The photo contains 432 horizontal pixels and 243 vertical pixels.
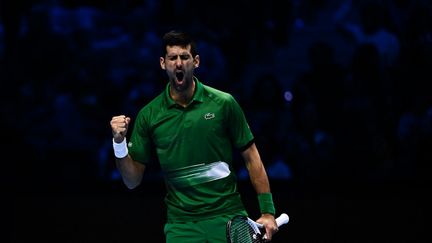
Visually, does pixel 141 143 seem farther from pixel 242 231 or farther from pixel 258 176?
pixel 242 231

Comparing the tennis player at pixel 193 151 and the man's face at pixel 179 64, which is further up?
the man's face at pixel 179 64

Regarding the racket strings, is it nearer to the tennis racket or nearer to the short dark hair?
the tennis racket

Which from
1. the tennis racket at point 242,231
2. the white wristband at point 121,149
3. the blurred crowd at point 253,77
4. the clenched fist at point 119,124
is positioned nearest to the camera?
the tennis racket at point 242,231

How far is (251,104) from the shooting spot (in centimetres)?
646

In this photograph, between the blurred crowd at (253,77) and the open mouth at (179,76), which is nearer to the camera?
the open mouth at (179,76)

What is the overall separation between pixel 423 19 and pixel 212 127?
3653 mm

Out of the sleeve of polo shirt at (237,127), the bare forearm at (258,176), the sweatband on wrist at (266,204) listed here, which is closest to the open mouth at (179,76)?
the sleeve of polo shirt at (237,127)

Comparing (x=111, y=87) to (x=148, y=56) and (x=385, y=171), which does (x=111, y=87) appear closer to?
(x=148, y=56)

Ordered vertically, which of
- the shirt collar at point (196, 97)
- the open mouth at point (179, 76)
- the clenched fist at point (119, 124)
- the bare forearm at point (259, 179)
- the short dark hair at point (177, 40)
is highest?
the short dark hair at point (177, 40)

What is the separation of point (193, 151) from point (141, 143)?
0.28 metres

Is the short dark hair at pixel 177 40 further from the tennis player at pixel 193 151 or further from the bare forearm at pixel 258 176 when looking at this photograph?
the bare forearm at pixel 258 176

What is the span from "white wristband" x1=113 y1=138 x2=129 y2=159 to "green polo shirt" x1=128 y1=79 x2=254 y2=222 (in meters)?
0.13

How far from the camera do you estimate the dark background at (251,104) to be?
17.6 ft

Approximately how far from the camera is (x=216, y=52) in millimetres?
6758
